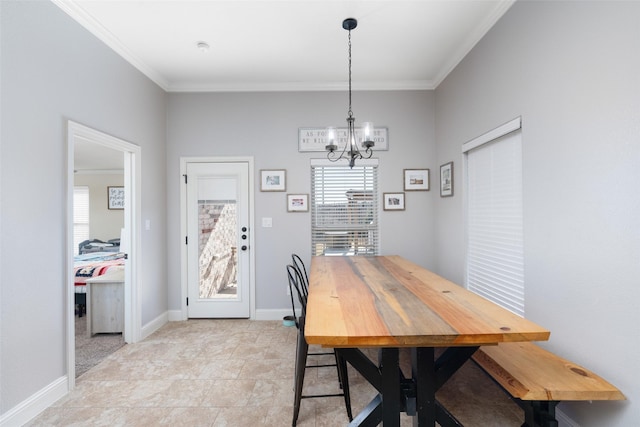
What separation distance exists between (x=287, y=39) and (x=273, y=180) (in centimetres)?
154

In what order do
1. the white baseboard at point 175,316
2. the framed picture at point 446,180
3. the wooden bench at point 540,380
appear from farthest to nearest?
the white baseboard at point 175,316 → the framed picture at point 446,180 → the wooden bench at point 540,380

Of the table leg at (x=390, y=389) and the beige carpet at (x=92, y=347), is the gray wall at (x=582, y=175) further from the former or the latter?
the beige carpet at (x=92, y=347)

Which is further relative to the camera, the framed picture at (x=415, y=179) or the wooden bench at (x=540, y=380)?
the framed picture at (x=415, y=179)

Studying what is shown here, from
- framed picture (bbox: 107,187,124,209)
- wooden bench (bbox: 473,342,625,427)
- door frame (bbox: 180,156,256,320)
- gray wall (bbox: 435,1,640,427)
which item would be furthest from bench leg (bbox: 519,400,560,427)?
framed picture (bbox: 107,187,124,209)

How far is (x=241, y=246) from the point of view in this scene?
11.9ft

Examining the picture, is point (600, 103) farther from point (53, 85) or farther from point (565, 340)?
point (53, 85)

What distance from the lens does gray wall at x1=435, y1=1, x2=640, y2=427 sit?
1357 millimetres

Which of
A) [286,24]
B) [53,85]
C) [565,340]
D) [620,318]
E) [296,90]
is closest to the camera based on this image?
[620,318]

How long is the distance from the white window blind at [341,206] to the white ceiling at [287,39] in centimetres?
109

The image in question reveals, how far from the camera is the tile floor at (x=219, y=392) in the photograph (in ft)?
6.05

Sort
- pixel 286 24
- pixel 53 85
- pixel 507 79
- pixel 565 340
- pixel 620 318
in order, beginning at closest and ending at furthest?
1. pixel 620 318
2. pixel 565 340
3. pixel 53 85
4. pixel 507 79
5. pixel 286 24

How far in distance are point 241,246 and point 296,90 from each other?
207 cm

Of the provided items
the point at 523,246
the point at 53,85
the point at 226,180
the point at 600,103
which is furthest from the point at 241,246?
the point at 600,103

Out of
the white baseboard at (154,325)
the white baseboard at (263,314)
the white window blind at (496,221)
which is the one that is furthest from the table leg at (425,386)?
the white baseboard at (154,325)
